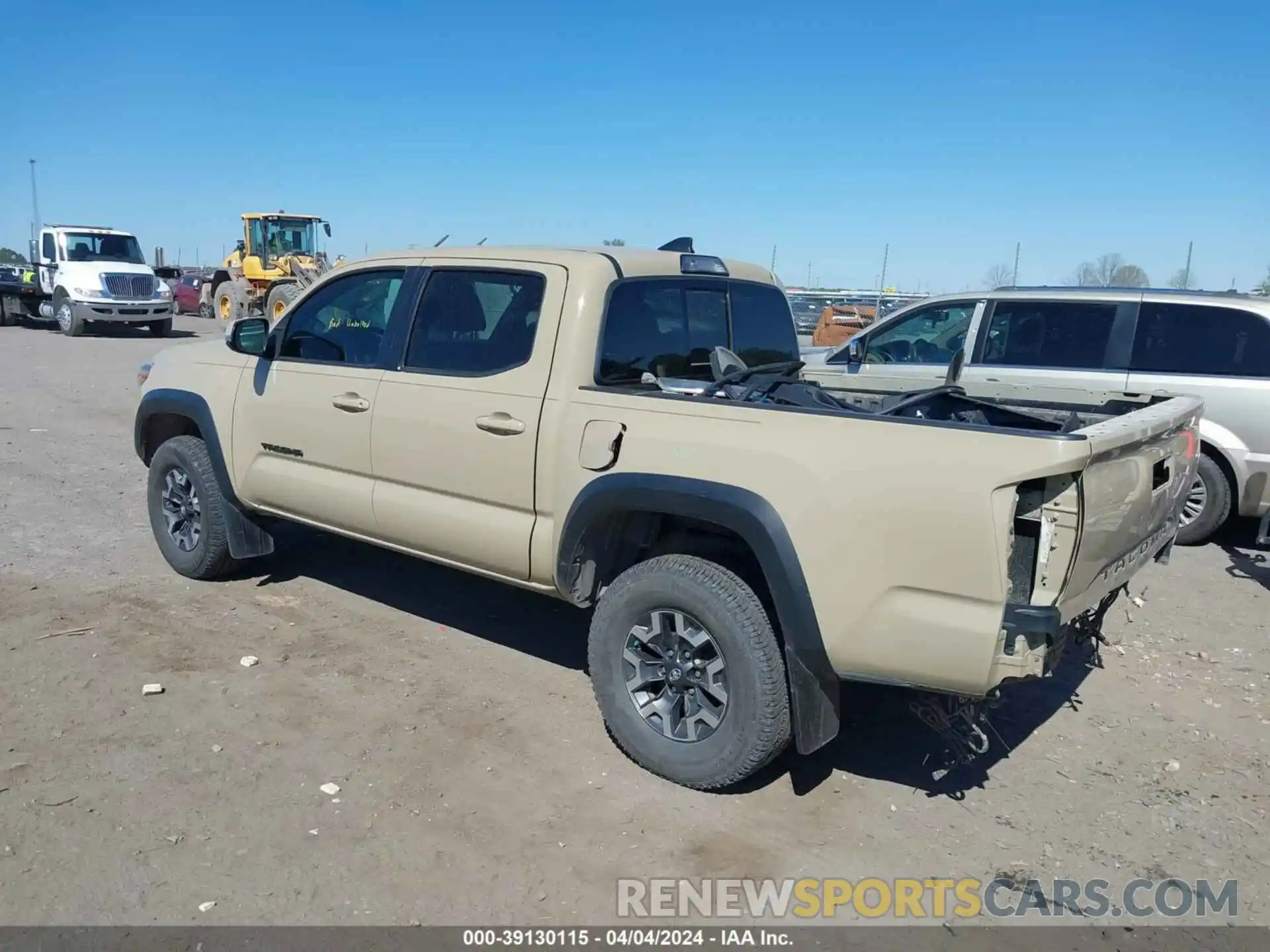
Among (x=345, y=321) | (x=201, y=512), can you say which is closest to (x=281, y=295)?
(x=201, y=512)

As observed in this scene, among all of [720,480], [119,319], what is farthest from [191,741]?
[119,319]

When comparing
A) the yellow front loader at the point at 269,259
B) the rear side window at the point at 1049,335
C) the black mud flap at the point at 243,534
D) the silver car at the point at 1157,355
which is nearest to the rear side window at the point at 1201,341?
the silver car at the point at 1157,355

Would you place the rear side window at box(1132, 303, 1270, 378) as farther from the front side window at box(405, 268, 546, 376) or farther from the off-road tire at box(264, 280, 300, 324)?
the off-road tire at box(264, 280, 300, 324)

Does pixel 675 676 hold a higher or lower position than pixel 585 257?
lower

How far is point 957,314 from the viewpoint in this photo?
812cm

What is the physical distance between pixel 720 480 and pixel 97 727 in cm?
279

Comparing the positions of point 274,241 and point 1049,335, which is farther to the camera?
point 274,241

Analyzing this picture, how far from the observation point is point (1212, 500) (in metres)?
7.10

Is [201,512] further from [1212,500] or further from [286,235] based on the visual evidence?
A: [286,235]

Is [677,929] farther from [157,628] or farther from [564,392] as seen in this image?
[157,628]

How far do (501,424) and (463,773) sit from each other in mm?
1404

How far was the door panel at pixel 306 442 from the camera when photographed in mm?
4816

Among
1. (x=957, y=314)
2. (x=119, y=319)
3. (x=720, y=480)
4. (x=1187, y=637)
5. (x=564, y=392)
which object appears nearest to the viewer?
(x=720, y=480)

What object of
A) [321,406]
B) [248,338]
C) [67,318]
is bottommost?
[67,318]
